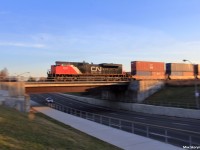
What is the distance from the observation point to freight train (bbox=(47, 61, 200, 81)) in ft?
205

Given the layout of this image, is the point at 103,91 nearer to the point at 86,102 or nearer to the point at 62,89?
the point at 86,102

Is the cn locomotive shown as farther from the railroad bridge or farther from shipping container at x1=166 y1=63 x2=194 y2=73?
shipping container at x1=166 y1=63 x2=194 y2=73

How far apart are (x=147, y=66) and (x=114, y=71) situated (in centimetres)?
818

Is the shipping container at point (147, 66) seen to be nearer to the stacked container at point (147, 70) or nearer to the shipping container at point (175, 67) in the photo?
the stacked container at point (147, 70)

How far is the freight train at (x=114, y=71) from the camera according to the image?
6256 cm

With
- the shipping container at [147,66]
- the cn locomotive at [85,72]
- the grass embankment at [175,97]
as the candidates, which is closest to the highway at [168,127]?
the grass embankment at [175,97]

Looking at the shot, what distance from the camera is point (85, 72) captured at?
6694 cm

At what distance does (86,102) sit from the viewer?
77.4 metres

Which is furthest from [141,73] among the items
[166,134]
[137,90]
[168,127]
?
[166,134]

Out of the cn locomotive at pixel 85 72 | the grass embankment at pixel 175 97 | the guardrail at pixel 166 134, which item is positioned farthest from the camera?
the cn locomotive at pixel 85 72

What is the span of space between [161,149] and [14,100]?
2428cm

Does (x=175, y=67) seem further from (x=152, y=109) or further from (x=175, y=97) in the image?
(x=152, y=109)

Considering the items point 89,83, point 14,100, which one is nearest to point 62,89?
point 89,83

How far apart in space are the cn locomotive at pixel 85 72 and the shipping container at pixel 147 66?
338 centimetres
